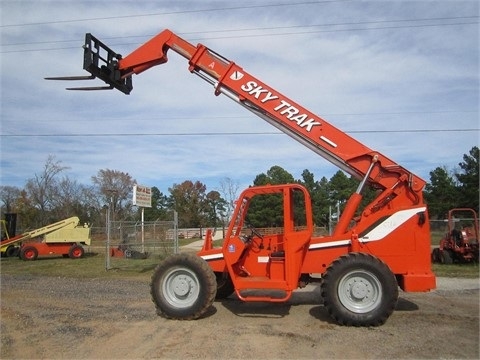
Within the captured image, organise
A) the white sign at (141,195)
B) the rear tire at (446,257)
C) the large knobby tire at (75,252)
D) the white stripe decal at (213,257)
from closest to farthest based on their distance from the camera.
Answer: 1. the white stripe decal at (213,257)
2. the rear tire at (446,257)
3. the white sign at (141,195)
4. the large knobby tire at (75,252)

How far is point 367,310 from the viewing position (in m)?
7.74

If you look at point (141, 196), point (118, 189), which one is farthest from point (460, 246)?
point (118, 189)

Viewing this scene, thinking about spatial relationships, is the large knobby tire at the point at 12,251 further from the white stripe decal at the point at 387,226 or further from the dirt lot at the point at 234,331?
the white stripe decal at the point at 387,226

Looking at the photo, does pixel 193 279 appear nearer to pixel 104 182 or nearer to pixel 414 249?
pixel 414 249

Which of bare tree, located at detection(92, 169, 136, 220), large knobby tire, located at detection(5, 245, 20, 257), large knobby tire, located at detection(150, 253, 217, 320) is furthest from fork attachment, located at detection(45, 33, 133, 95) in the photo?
bare tree, located at detection(92, 169, 136, 220)

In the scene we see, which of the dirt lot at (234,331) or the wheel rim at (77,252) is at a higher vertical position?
the wheel rim at (77,252)

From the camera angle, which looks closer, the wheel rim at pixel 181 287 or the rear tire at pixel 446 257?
the wheel rim at pixel 181 287

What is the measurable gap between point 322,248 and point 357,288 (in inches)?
40.6

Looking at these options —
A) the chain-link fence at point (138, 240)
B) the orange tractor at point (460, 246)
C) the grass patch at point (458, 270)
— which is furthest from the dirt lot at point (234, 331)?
the chain-link fence at point (138, 240)

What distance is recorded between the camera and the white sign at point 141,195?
25.1 metres

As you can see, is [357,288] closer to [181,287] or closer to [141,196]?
[181,287]

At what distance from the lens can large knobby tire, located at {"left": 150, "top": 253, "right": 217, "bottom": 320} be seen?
8312 millimetres

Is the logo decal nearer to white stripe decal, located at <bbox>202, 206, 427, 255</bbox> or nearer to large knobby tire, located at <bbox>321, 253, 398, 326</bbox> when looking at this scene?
white stripe decal, located at <bbox>202, 206, 427, 255</bbox>

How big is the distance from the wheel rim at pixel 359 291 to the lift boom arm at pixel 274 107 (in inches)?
45.7
